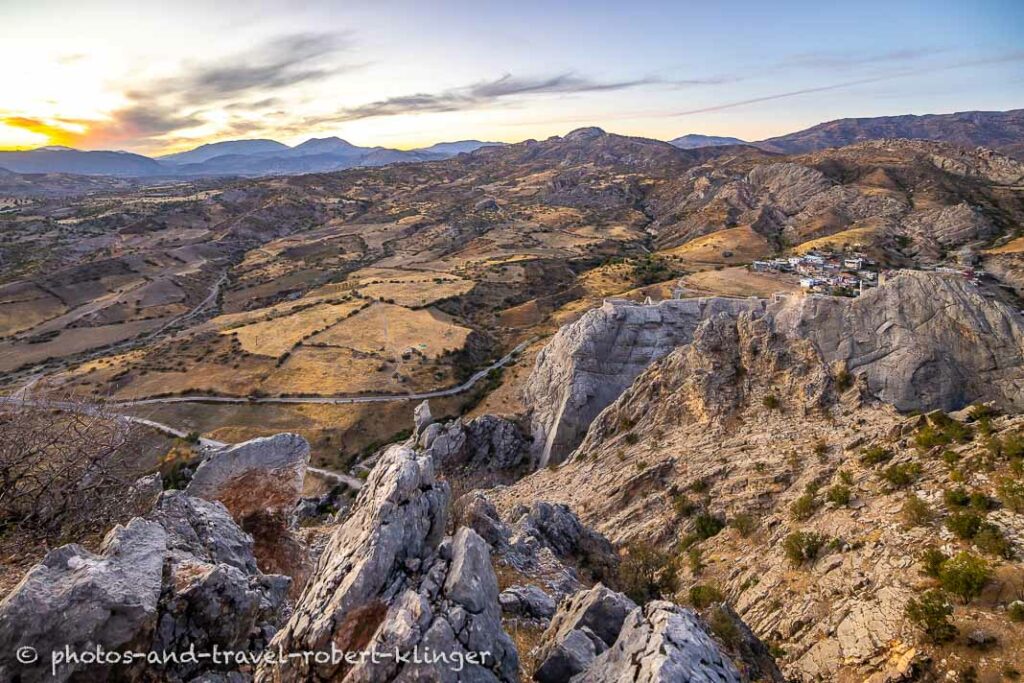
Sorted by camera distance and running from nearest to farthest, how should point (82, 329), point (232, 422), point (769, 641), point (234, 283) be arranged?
point (769, 641) < point (232, 422) < point (82, 329) < point (234, 283)

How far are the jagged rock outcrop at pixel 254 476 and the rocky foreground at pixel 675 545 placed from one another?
0.27 feet

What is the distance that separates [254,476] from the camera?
19.3m

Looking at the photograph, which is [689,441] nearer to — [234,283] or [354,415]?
[354,415]

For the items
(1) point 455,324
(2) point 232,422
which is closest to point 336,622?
(2) point 232,422

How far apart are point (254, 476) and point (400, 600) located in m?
11.8

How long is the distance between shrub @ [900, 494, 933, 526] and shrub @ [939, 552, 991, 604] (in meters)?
2.34

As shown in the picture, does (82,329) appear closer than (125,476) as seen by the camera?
No

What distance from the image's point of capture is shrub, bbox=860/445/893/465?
20.0 metres

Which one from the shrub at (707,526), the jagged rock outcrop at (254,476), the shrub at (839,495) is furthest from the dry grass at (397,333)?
the shrub at (839,495)

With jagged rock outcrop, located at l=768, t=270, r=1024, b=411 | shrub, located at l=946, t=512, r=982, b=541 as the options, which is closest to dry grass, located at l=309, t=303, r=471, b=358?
jagged rock outcrop, located at l=768, t=270, r=1024, b=411

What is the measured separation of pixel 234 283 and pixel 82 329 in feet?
135

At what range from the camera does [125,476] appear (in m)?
18.5

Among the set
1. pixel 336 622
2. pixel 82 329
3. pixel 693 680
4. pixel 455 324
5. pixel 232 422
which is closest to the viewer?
pixel 693 680

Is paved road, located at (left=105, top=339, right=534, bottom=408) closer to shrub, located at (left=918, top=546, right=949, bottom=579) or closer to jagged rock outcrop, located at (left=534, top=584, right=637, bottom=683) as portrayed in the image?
jagged rock outcrop, located at (left=534, top=584, right=637, bottom=683)
